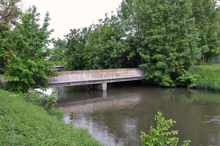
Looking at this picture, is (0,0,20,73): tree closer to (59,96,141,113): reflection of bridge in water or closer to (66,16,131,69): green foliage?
(59,96,141,113): reflection of bridge in water

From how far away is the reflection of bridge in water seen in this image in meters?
22.3

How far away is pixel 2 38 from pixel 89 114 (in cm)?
739

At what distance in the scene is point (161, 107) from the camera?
2261cm

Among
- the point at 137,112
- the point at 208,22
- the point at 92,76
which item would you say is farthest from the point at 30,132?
the point at 208,22

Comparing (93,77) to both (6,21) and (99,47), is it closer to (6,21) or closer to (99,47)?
(99,47)

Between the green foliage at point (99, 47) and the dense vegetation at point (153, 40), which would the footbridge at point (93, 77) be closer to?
the dense vegetation at point (153, 40)

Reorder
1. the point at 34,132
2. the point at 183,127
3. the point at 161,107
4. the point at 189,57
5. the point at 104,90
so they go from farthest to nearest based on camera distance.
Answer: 1. the point at 189,57
2. the point at 104,90
3. the point at 161,107
4. the point at 183,127
5. the point at 34,132

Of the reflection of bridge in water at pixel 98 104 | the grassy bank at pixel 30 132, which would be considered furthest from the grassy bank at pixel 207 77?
the grassy bank at pixel 30 132

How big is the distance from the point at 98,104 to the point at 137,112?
3.74m

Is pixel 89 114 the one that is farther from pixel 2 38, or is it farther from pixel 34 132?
pixel 34 132

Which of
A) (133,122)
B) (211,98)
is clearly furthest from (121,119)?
(211,98)

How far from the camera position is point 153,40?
32500 millimetres

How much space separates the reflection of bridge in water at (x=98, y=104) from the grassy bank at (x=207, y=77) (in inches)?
262

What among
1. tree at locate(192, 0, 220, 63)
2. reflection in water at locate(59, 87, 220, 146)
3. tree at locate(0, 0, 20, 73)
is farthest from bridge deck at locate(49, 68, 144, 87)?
tree at locate(192, 0, 220, 63)
